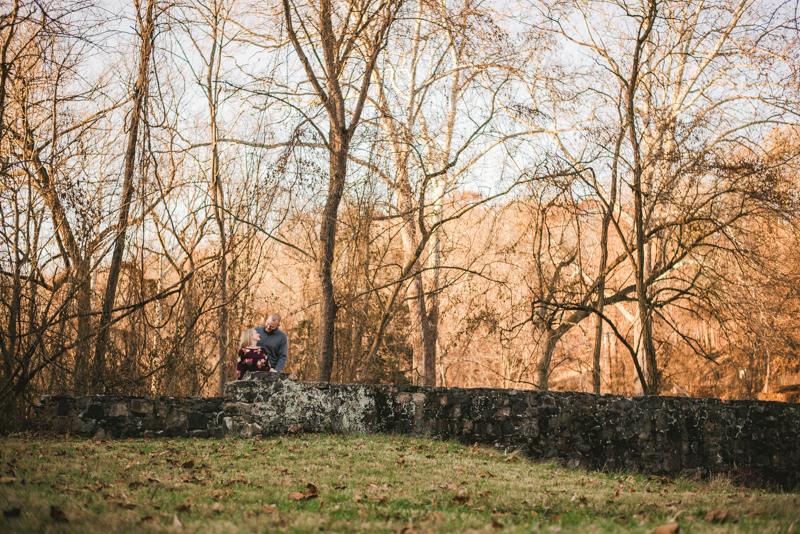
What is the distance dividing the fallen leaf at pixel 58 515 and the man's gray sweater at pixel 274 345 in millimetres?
5194

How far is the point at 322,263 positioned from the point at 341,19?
15.9ft

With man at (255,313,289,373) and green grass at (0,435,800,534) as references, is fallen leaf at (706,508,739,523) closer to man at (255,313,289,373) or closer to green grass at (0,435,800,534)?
green grass at (0,435,800,534)

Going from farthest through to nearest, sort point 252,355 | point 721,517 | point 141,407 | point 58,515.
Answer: point 252,355 < point 141,407 < point 721,517 < point 58,515

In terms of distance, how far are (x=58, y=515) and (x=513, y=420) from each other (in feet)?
21.1

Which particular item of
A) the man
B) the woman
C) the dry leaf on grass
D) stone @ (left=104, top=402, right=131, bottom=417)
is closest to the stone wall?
stone @ (left=104, top=402, right=131, bottom=417)

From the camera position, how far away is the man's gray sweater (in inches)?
332

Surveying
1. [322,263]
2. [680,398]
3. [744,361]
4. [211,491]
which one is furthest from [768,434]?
[744,361]

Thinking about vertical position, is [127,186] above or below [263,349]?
above

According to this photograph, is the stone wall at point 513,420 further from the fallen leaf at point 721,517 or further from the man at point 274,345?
the fallen leaf at point 721,517

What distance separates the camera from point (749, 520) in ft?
12.1

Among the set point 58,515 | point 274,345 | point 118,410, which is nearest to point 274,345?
point 274,345

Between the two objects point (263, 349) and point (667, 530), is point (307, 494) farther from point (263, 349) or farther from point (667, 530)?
point (263, 349)

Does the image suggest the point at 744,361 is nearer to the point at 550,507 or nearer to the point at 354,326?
the point at 354,326

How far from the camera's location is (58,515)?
10.3 feet
